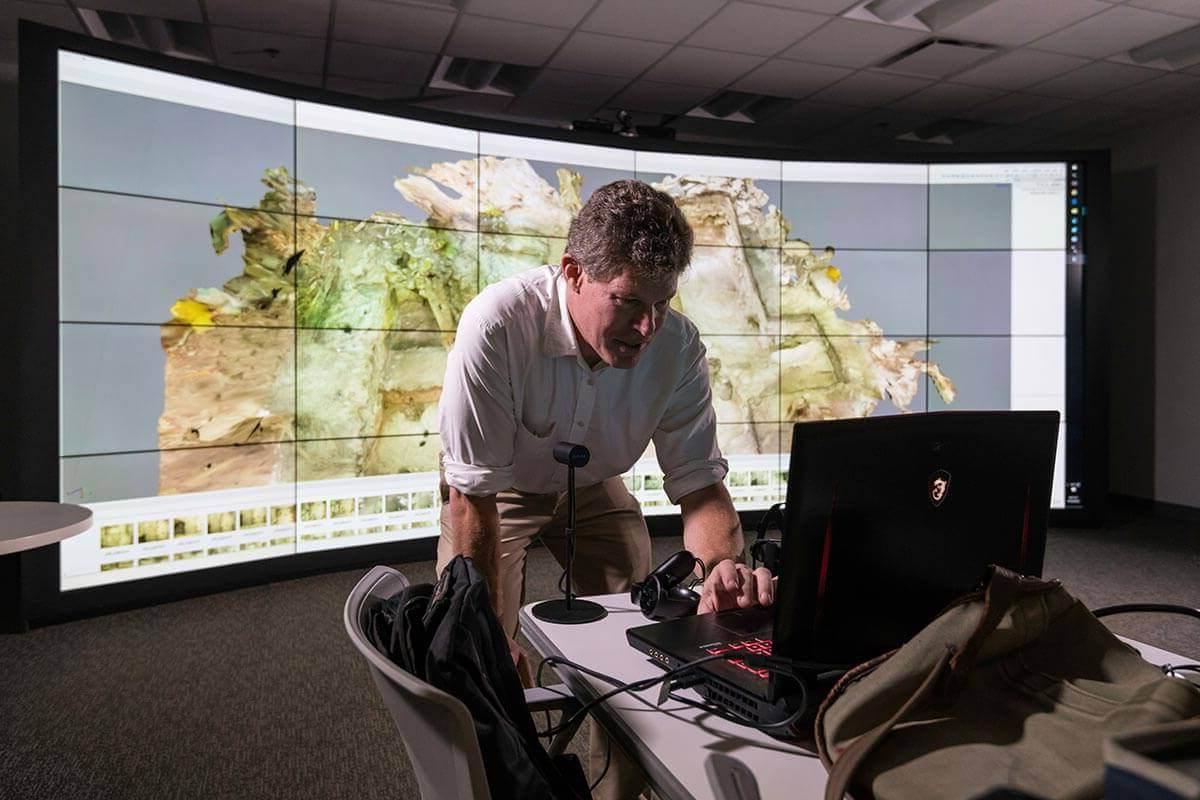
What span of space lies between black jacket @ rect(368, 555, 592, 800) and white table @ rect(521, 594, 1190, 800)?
11cm

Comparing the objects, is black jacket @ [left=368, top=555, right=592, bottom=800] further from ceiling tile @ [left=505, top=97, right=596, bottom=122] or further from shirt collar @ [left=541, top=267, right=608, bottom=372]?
ceiling tile @ [left=505, top=97, right=596, bottom=122]

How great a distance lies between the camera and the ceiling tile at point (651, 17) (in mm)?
4289

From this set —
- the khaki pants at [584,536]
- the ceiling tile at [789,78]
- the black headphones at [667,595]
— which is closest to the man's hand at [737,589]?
the black headphones at [667,595]

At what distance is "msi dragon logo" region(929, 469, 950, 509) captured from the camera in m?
0.97

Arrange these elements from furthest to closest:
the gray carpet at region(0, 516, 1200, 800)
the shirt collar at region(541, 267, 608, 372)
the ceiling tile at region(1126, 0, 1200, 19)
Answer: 1. the ceiling tile at region(1126, 0, 1200, 19)
2. the gray carpet at region(0, 516, 1200, 800)
3. the shirt collar at region(541, 267, 608, 372)

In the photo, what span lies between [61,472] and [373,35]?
9.19ft

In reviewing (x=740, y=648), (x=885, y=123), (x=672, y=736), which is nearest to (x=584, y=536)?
(x=740, y=648)

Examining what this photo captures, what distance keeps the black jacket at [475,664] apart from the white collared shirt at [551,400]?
0.68m

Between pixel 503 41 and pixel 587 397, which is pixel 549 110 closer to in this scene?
pixel 503 41

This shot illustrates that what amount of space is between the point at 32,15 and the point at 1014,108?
6172 millimetres

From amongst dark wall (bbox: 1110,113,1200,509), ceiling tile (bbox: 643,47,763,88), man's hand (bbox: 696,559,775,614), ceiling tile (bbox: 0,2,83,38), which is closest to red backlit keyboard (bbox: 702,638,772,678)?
man's hand (bbox: 696,559,775,614)

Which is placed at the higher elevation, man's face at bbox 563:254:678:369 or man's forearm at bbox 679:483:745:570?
man's face at bbox 563:254:678:369

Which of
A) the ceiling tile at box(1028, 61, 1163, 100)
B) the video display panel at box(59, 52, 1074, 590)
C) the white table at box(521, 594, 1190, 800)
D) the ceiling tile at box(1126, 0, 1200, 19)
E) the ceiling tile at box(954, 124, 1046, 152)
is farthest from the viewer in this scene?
the ceiling tile at box(954, 124, 1046, 152)

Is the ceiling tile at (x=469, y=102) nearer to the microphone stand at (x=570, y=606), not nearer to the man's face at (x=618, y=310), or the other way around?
the man's face at (x=618, y=310)
